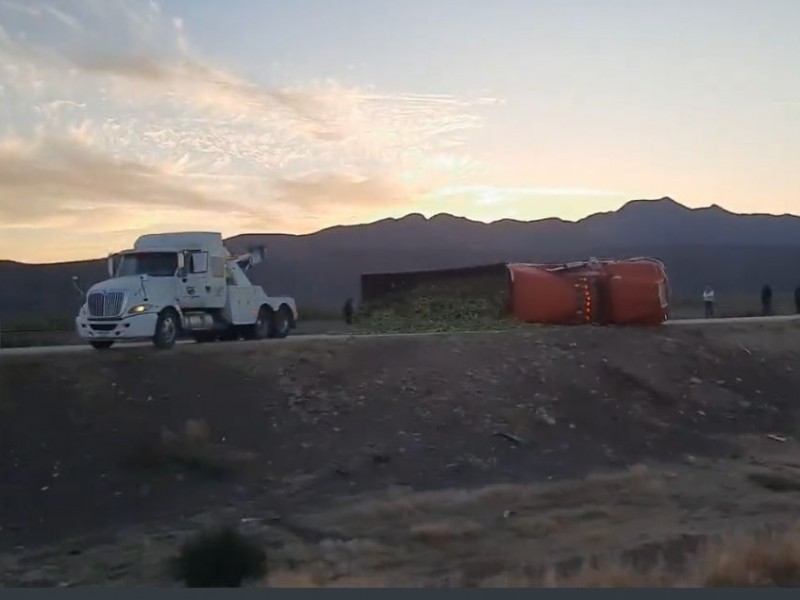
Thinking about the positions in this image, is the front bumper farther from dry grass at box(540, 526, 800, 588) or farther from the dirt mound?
dry grass at box(540, 526, 800, 588)

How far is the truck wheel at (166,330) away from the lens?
31859mm

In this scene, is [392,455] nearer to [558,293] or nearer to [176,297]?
[176,297]

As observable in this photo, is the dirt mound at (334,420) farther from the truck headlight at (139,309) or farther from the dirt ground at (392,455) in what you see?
the truck headlight at (139,309)

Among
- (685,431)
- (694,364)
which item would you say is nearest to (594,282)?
(694,364)

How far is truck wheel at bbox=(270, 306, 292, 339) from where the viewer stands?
3794 centimetres

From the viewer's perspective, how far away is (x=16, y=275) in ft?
361

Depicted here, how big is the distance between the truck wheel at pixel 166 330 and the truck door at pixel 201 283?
0.81 metres

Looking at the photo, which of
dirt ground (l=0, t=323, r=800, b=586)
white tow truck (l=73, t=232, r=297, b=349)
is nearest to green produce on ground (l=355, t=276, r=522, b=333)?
dirt ground (l=0, t=323, r=800, b=586)

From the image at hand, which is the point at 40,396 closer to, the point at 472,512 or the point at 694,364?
the point at 472,512

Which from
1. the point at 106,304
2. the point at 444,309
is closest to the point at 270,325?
the point at 444,309

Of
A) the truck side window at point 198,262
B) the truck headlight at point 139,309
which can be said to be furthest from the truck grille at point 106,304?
the truck side window at point 198,262

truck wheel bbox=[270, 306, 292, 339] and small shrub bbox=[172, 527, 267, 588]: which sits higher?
truck wheel bbox=[270, 306, 292, 339]

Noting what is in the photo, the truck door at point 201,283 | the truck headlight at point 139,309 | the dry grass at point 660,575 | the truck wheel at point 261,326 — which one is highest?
the truck door at point 201,283

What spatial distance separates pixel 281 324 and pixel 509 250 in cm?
10777
